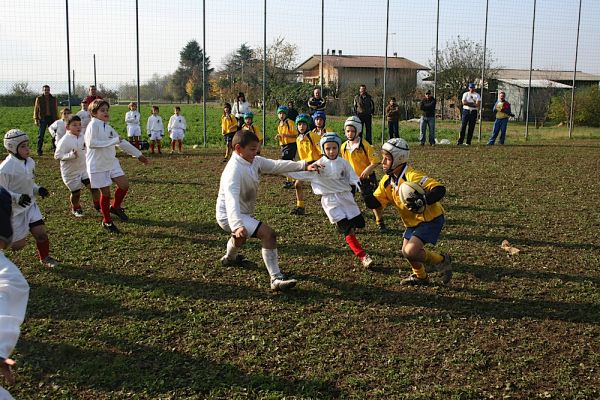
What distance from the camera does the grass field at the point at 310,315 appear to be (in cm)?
440

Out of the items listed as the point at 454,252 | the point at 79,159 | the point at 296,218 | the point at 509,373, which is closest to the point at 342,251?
the point at 454,252

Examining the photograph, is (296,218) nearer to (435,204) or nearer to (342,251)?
(342,251)

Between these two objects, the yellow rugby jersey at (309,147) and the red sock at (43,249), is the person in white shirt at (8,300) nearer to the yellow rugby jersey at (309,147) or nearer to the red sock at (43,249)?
the red sock at (43,249)

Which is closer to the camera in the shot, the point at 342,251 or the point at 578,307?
the point at 578,307

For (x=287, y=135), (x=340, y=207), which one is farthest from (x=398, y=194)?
Answer: (x=287, y=135)

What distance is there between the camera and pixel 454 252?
25.3 ft

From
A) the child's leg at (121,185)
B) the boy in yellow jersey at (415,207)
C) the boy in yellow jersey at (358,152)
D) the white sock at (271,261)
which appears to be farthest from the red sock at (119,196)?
the boy in yellow jersey at (415,207)

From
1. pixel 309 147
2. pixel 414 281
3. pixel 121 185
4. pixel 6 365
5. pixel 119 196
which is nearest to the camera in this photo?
pixel 6 365

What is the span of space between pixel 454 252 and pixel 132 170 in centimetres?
1026

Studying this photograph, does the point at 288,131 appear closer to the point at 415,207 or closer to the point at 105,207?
the point at 105,207

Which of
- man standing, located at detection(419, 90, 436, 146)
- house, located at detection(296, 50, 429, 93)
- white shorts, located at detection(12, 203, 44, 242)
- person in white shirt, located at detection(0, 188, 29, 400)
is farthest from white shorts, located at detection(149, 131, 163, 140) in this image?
house, located at detection(296, 50, 429, 93)

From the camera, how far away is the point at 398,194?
618 centimetres

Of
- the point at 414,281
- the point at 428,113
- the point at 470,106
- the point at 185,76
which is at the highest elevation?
the point at 185,76

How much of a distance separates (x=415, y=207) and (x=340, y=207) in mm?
1681
